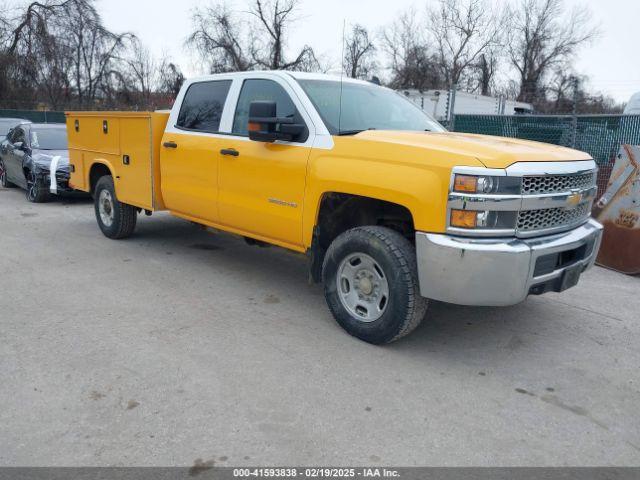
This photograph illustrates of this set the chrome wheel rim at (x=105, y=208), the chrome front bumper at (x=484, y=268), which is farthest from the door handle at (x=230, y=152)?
the chrome wheel rim at (x=105, y=208)

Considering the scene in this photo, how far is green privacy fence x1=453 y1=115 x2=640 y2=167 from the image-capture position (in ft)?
26.8

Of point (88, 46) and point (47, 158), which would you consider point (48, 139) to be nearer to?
point (47, 158)

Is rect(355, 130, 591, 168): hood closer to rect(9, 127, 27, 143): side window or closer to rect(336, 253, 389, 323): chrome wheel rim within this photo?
rect(336, 253, 389, 323): chrome wheel rim

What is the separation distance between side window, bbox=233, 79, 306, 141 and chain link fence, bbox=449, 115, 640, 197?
5.86 m

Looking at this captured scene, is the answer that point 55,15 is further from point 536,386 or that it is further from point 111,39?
point 536,386

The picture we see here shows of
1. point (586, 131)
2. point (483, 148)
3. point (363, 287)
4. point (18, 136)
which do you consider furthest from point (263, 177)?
point (18, 136)

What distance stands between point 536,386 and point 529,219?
1120 millimetres

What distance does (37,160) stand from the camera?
33.7ft

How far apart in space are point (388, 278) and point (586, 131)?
651cm

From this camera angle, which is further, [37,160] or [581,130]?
[37,160]

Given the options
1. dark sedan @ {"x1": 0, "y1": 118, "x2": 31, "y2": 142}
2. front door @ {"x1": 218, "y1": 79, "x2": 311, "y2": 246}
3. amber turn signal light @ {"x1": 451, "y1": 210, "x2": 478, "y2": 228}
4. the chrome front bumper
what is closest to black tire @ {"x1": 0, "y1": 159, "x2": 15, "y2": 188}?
dark sedan @ {"x1": 0, "y1": 118, "x2": 31, "y2": 142}

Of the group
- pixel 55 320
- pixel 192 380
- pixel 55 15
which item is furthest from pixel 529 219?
pixel 55 15

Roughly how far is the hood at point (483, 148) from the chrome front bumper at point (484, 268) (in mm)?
537

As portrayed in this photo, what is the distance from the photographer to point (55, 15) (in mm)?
27438
